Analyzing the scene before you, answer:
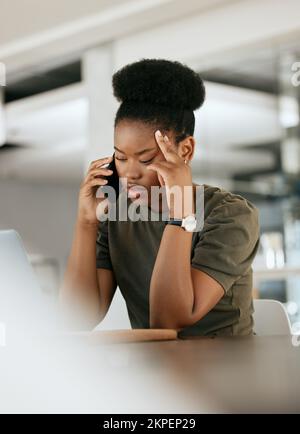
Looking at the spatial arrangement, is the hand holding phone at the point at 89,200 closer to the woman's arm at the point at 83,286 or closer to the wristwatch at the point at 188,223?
the woman's arm at the point at 83,286

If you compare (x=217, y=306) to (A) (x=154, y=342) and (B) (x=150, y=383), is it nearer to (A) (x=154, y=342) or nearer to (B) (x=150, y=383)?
(A) (x=154, y=342)

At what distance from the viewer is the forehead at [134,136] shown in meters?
1.37

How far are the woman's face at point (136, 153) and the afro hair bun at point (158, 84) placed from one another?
80 millimetres

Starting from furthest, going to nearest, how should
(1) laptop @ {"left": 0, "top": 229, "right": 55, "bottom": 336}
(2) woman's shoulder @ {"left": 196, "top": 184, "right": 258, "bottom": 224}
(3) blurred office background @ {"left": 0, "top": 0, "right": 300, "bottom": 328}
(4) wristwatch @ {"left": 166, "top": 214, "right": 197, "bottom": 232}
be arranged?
(3) blurred office background @ {"left": 0, "top": 0, "right": 300, "bottom": 328} < (2) woman's shoulder @ {"left": 196, "top": 184, "right": 258, "bottom": 224} < (4) wristwatch @ {"left": 166, "top": 214, "right": 197, "bottom": 232} < (1) laptop @ {"left": 0, "top": 229, "right": 55, "bottom": 336}

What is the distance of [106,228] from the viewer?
4.82 ft

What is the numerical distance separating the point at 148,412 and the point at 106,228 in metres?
0.68

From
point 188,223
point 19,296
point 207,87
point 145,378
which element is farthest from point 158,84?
point 207,87

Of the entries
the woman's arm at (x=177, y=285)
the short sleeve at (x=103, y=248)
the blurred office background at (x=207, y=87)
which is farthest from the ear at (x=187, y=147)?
the blurred office background at (x=207, y=87)

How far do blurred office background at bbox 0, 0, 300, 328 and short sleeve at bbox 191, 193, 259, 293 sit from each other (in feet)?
2.09

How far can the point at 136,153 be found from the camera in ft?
4.47

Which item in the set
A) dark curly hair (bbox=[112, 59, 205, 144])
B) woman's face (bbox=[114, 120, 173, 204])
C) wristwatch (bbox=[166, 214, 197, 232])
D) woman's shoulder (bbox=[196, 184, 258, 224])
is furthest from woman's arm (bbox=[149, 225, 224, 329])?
dark curly hair (bbox=[112, 59, 205, 144])

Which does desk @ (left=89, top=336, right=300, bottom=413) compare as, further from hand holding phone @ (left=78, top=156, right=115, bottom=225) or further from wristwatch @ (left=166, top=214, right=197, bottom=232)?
hand holding phone @ (left=78, top=156, right=115, bottom=225)

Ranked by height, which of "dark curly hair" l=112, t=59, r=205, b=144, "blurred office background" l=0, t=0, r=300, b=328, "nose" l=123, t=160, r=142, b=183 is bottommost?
"nose" l=123, t=160, r=142, b=183

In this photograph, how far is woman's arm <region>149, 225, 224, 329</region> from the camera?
1.13 metres
